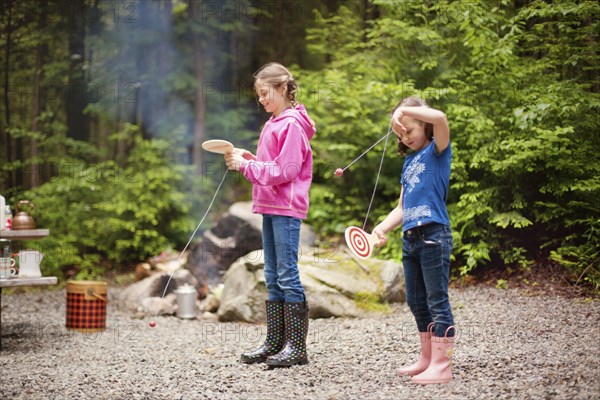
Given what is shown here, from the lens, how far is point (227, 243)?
303 inches

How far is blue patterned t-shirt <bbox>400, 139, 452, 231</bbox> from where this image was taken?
3367 millimetres

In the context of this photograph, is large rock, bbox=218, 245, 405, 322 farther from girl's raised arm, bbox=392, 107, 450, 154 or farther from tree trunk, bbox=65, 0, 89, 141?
tree trunk, bbox=65, 0, 89, 141

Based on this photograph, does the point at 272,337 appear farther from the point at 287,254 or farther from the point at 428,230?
the point at 428,230

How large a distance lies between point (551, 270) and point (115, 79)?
747 centimetres

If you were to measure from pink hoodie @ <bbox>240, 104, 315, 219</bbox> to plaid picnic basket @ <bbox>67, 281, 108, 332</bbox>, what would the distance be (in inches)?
99.9

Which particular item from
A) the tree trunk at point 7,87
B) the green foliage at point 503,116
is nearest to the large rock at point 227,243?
the green foliage at point 503,116

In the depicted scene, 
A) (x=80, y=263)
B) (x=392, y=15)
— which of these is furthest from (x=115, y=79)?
(x=392, y=15)

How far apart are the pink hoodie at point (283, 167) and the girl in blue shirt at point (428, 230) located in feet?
2.25

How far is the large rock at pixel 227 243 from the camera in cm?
763

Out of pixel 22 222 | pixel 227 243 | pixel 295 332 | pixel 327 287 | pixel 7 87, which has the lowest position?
pixel 227 243

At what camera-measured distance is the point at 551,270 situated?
→ 602 centimetres

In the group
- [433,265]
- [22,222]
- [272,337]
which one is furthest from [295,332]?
[22,222]

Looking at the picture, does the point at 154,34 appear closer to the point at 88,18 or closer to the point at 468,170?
the point at 88,18

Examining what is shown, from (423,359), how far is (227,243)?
14.4 ft
